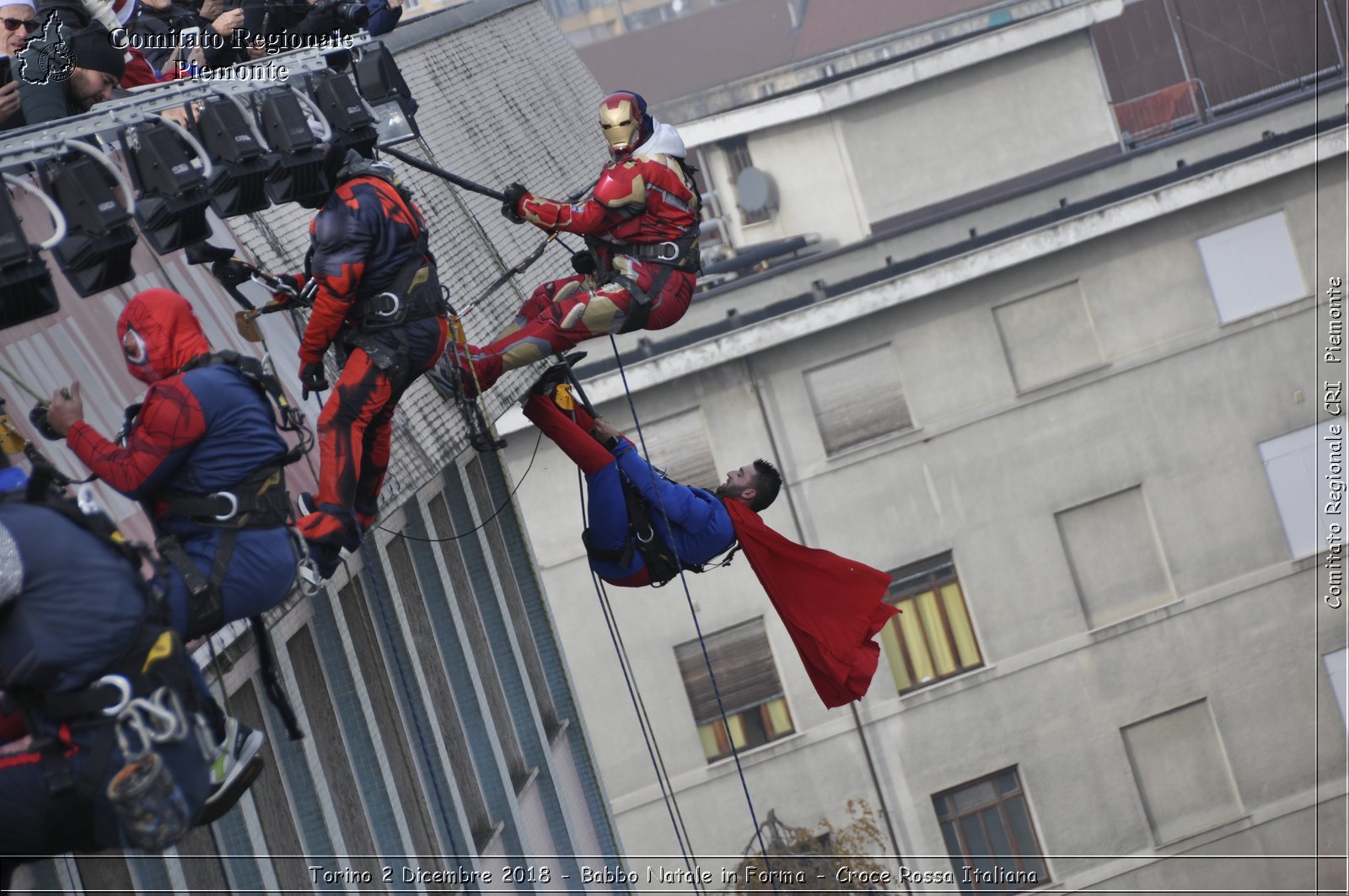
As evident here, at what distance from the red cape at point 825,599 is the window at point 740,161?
2731 centimetres

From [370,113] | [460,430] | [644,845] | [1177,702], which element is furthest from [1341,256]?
[370,113]

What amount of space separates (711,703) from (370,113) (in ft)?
65.0

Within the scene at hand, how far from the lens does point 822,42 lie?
59.3 m

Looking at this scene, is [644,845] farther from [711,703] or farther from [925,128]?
[925,128]

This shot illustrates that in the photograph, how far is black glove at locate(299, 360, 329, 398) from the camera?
7.70 metres

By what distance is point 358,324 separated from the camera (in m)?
7.59

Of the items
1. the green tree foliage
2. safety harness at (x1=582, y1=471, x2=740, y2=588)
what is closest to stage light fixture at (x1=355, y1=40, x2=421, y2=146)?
safety harness at (x1=582, y1=471, x2=740, y2=588)

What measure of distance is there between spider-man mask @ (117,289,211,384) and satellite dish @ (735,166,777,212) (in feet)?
99.6

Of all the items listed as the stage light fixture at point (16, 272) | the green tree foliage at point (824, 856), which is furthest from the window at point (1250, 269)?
the stage light fixture at point (16, 272)

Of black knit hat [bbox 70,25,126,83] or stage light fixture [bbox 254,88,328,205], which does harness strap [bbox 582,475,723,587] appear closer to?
stage light fixture [bbox 254,88,328,205]

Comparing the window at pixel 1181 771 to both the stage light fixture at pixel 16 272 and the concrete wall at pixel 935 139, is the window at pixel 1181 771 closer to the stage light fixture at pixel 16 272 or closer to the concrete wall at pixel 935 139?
the concrete wall at pixel 935 139

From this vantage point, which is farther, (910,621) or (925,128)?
(925,128)

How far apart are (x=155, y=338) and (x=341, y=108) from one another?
5.75ft

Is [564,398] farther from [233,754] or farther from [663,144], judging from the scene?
[233,754]
